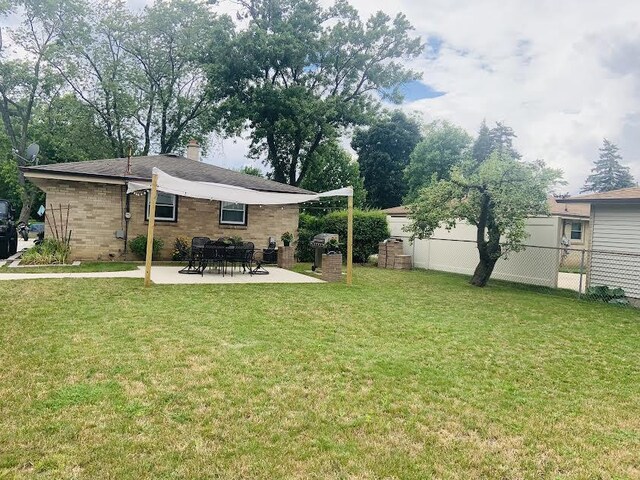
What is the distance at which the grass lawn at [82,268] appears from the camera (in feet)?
35.2

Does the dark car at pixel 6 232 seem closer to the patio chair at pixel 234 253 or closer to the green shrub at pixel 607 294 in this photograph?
the patio chair at pixel 234 253

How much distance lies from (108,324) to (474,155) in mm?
36929

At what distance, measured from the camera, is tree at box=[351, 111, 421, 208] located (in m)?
37.8

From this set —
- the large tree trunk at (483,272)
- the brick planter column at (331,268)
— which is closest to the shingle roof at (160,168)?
the brick planter column at (331,268)

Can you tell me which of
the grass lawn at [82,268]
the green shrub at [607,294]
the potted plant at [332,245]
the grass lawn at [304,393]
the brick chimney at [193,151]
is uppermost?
the brick chimney at [193,151]

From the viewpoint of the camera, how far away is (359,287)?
35.4ft

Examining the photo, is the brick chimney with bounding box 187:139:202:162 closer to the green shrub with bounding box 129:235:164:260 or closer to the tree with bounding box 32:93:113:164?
the green shrub with bounding box 129:235:164:260

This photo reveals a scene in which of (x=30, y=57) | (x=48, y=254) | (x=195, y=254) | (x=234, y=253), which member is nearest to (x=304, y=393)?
(x=234, y=253)

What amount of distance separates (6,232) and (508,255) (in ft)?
54.4

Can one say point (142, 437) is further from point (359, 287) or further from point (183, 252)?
point (183, 252)

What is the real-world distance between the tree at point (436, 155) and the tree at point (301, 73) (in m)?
9.46

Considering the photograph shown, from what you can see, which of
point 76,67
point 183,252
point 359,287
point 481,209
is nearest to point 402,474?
point 359,287

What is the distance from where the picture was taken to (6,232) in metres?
14.0

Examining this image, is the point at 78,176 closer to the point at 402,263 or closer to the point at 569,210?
the point at 402,263
